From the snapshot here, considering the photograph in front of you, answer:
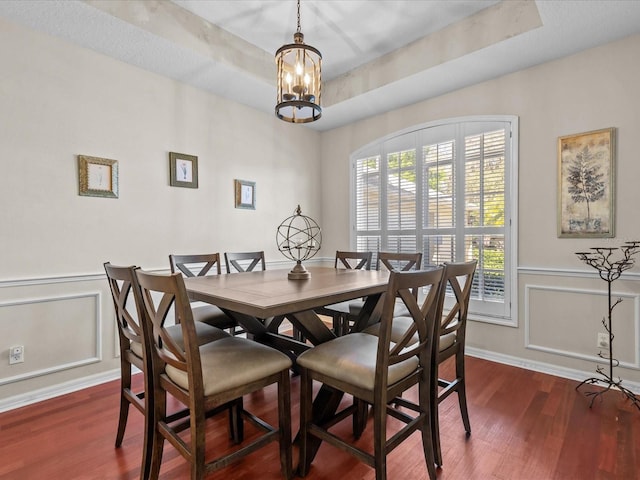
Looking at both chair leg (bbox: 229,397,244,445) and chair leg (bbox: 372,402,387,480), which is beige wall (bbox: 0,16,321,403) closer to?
chair leg (bbox: 229,397,244,445)

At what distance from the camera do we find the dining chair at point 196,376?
1285 mm

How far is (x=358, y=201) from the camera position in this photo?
428 centimetres

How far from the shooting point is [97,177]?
266 cm

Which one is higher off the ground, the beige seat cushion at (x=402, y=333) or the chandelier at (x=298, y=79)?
the chandelier at (x=298, y=79)

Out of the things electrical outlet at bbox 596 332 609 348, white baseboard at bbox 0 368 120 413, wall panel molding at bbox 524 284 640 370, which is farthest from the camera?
electrical outlet at bbox 596 332 609 348

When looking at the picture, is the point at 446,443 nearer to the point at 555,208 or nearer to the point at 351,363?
the point at 351,363

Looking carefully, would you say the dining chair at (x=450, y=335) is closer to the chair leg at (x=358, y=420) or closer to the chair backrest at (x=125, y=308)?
the chair leg at (x=358, y=420)

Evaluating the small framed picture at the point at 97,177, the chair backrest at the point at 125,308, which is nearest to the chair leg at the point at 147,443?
the chair backrest at the point at 125,308

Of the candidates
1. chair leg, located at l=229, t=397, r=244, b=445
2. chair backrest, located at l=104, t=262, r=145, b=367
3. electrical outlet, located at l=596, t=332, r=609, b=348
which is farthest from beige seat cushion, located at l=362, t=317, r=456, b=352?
electrical outlet, located at l=596, t=332, r=609, b=348

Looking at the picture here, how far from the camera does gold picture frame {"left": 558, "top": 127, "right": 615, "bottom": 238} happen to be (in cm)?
251

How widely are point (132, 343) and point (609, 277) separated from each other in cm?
311

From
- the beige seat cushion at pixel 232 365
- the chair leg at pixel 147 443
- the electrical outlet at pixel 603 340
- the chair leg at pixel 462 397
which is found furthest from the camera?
the electrical outlet at pixel 603 340

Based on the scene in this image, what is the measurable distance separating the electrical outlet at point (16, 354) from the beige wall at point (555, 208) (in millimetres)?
3621

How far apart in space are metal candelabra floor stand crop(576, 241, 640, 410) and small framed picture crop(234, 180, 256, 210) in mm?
3001
